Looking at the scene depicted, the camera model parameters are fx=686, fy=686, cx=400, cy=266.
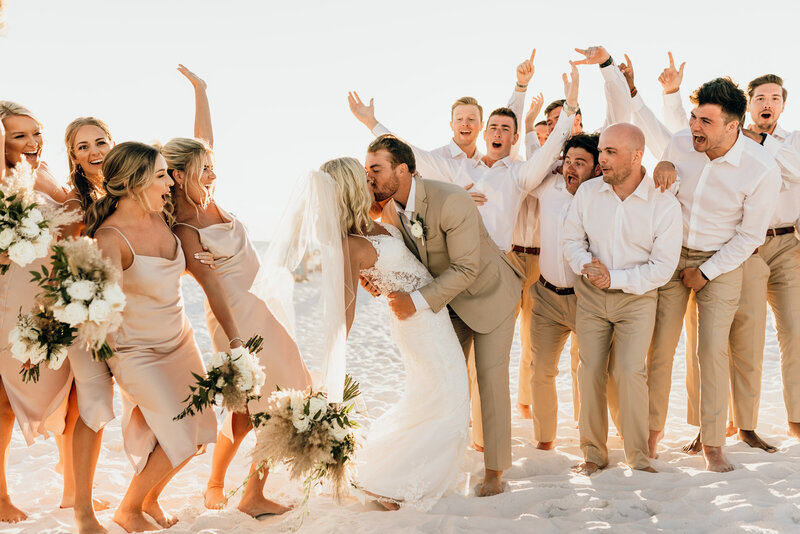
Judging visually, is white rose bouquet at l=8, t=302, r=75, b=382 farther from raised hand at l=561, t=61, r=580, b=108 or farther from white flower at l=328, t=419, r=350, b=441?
raised hand at l=561, t=61, r=580, b=108

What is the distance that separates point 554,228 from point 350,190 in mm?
2233

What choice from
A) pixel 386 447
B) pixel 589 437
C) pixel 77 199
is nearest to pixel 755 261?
pixel 589 437

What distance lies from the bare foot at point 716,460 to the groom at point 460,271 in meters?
1.58

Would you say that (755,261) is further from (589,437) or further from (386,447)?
(386,447)

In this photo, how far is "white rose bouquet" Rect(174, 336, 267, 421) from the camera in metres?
4.10

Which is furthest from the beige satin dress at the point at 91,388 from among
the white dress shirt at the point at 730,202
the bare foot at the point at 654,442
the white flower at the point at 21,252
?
the white dress shirt at the point at 730,202

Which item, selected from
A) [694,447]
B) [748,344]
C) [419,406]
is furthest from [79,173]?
[748,344]

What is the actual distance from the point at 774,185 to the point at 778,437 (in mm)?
2373

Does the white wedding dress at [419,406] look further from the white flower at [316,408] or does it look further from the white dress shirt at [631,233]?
the white dress shirt at [631,233]

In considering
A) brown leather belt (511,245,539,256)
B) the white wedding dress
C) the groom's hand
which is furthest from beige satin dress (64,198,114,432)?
brown leather belt (511,245,539,256)

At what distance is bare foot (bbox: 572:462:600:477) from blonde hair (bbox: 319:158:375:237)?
2570 mm

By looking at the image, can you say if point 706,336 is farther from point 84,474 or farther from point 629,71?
point 84,474

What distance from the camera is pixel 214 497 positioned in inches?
192

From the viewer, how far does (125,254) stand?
4156mm
